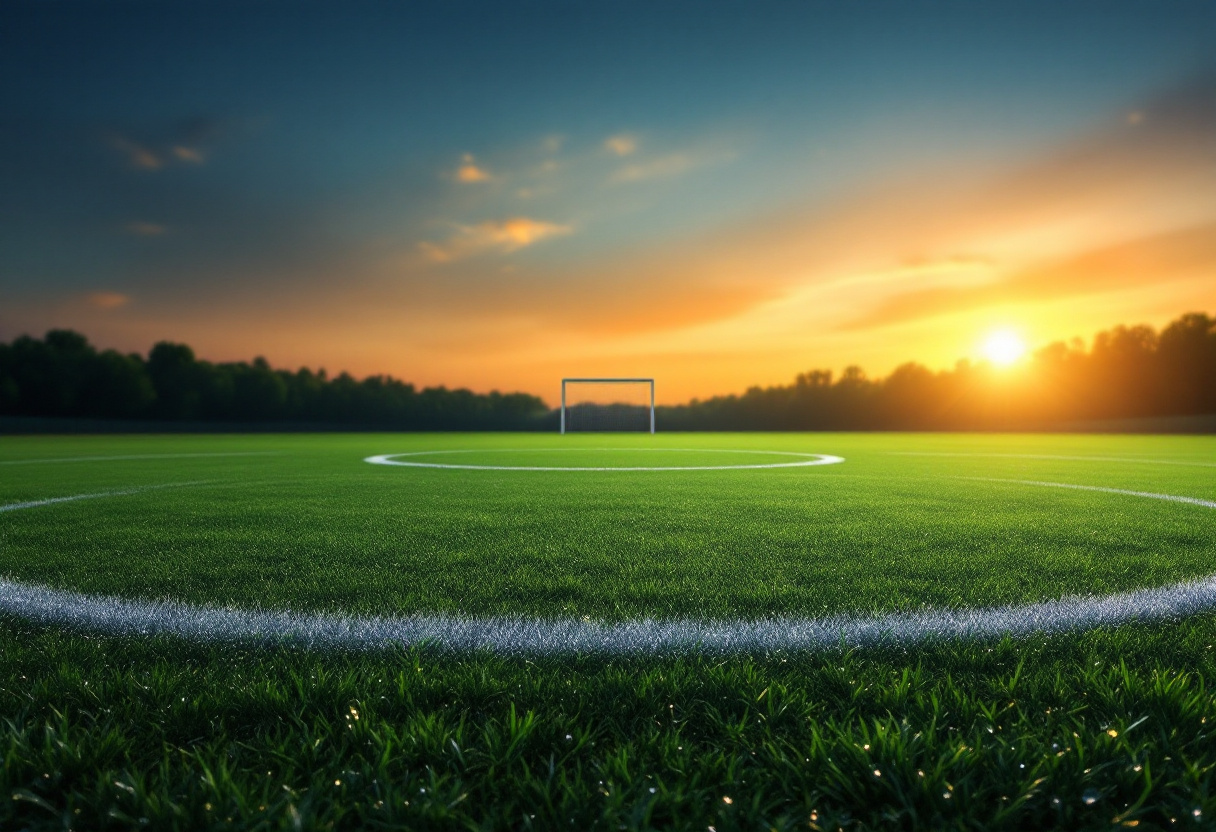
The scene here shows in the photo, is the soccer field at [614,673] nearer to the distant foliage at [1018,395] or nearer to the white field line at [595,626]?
the white field line at [595,626]

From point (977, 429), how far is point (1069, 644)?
51425mm

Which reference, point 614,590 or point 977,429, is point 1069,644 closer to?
point 614,590

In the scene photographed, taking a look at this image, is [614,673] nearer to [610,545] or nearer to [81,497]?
[610,545]

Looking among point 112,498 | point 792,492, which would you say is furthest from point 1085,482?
point 112,498

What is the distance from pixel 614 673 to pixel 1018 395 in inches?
2182

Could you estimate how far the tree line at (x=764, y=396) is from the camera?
48250mm

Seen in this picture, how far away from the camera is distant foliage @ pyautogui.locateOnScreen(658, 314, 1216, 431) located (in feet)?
157

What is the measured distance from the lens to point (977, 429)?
1886 inches

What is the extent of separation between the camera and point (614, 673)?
207 cm

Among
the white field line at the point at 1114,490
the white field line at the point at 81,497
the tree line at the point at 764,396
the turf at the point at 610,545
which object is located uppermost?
the tree line at the point at 764,396

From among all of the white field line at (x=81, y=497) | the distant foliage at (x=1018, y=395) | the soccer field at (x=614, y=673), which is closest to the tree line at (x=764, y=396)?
the distant foliage at (x=1018, y=395)

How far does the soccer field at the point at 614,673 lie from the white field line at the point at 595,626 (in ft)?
0.05

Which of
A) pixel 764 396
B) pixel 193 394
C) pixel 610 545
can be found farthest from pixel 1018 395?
pixel 193 394

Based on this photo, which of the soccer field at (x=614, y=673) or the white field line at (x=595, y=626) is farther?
the white field line at (x=595, y=626)
